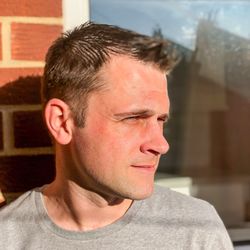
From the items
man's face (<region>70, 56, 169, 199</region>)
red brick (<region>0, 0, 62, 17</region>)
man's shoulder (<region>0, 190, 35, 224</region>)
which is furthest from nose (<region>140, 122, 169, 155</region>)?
red brick (<region>0, 0, 62, 17</region>)

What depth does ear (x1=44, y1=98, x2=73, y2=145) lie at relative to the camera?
1.77 metres

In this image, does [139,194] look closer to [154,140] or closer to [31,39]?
[154,140]

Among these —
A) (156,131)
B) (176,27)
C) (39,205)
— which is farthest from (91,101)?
(176,27)

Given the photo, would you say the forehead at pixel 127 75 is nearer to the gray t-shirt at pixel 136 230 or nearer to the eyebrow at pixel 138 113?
the eyebrow at pixel 138 113

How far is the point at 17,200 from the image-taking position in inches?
74.2

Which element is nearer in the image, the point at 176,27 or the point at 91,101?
the point at 91,101

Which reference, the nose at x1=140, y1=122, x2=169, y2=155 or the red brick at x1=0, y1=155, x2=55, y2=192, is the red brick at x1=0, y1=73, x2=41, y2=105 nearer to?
the red brick at x1=0, y1=155, x2=55, y2=192

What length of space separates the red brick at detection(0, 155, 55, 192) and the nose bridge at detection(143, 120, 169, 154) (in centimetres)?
43

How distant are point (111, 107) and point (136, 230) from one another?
339 millimetres

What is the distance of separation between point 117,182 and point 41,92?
0.42 m

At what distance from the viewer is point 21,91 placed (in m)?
1.98

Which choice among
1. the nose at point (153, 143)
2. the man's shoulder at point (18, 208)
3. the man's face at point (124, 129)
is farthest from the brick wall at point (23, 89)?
the nose at point (153, 143)

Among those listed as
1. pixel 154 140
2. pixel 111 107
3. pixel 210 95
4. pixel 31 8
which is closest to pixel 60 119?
pixel 111 107

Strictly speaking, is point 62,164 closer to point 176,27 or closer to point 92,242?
point 92,242
